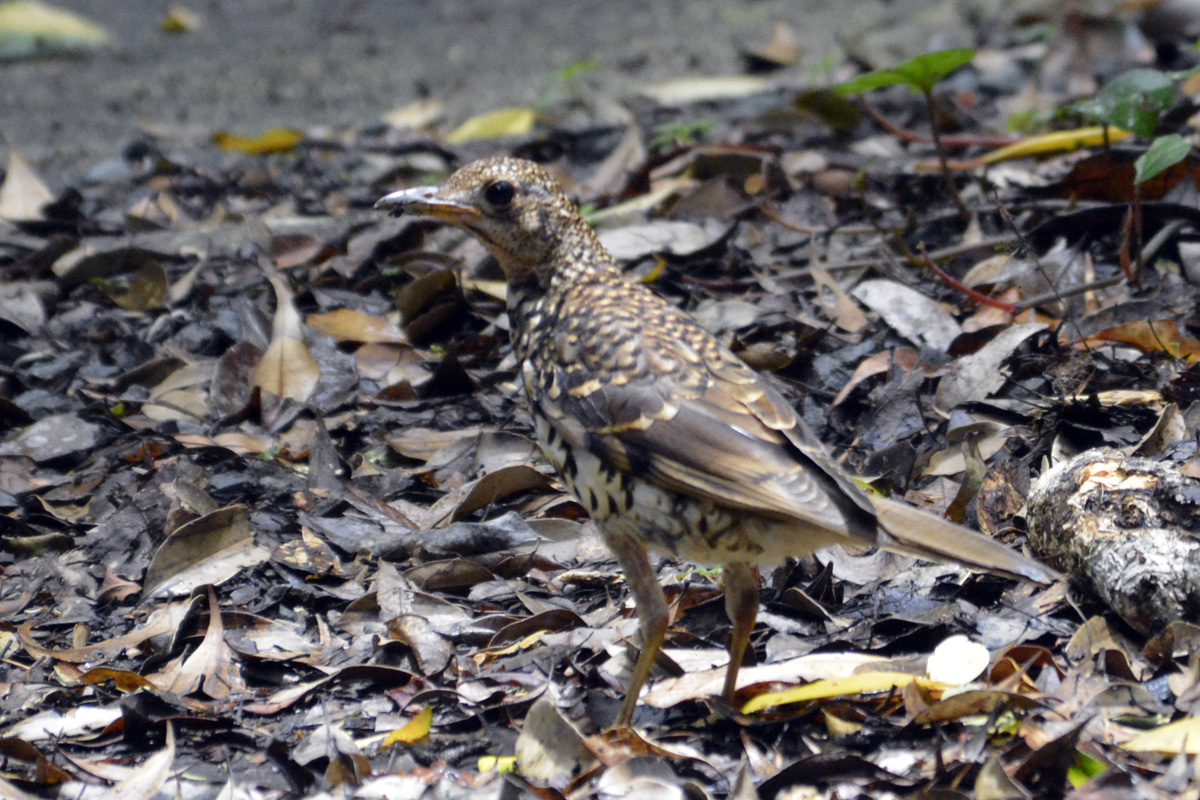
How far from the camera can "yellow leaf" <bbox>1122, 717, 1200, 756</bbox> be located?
3.03m

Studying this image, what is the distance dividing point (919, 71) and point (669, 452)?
107 inches

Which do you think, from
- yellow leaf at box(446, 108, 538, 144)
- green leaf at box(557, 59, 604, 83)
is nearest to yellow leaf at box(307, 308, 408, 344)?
yellow leaf at box(446, 108, 538, 144)

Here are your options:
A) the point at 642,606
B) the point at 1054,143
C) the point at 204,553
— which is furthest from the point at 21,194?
the point at 1054,143

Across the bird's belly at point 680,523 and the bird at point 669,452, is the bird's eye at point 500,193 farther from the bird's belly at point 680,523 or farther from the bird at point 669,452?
the bird's belly at point 680,523

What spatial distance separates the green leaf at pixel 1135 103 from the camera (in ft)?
Result: 16.5

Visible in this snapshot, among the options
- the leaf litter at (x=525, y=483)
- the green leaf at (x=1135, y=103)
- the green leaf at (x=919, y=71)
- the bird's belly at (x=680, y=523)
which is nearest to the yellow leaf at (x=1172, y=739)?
the leaf litter at (x=525, y=483)

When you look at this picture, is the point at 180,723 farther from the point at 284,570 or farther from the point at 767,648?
the point at 767,648

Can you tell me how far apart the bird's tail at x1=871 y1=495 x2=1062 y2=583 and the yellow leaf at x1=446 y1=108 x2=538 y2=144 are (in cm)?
553

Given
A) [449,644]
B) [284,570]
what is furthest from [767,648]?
[284,570]

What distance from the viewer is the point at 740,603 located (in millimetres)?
3600

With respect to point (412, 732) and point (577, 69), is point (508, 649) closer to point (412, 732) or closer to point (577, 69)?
point (412, 732)

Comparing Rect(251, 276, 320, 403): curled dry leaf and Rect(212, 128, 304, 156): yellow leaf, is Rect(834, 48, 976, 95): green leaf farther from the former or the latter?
A: Rect(212, 128, 304, 156): yellow leaf

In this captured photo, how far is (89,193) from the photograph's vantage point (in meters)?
7.32

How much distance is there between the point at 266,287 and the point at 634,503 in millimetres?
3193
